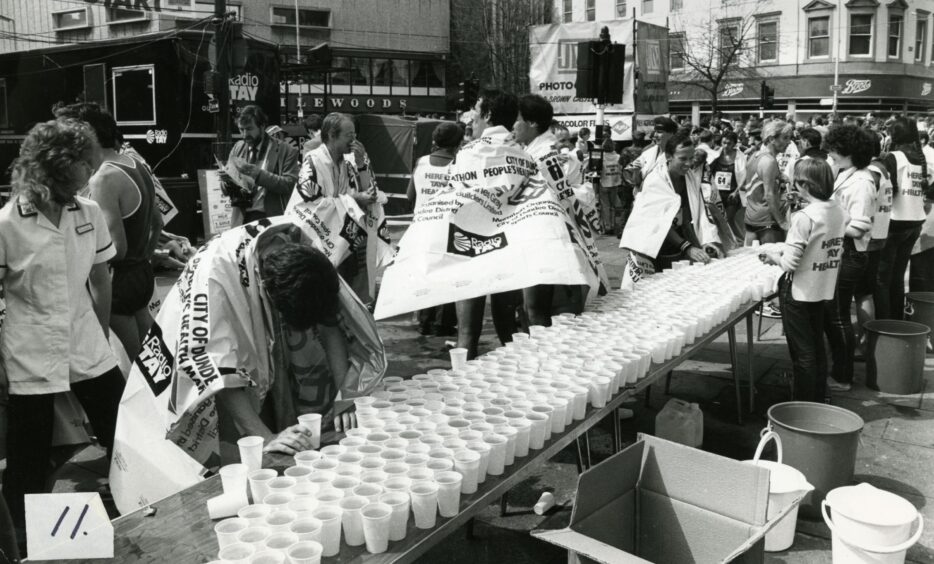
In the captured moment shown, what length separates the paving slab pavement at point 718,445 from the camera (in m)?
3.71

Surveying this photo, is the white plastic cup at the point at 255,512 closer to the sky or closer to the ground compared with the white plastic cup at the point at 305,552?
closer to the sky

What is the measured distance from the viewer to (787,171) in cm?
1058

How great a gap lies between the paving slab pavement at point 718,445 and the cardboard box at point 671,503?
0.77 feet

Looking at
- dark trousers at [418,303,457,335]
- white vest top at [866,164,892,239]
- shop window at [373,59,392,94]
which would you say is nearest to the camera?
white vest top at [866,164,892,239]

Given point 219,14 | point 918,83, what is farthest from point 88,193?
point 918,83

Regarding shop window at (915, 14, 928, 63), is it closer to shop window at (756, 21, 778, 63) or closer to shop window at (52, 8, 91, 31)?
shop window at (756, 21, 778, 63)

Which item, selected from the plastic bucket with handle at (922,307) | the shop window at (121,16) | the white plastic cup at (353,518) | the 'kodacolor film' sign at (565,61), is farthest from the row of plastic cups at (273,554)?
the shop window at (121,16)

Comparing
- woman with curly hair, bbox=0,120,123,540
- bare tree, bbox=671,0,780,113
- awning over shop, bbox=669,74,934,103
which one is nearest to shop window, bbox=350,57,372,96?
bare tree, bbox=671,0,780,113

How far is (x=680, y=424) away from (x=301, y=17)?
38.7 metres

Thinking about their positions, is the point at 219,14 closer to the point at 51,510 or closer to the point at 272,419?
the point at 272,419

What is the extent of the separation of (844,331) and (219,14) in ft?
30.1

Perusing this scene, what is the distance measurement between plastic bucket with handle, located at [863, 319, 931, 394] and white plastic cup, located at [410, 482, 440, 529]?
4.88 metres

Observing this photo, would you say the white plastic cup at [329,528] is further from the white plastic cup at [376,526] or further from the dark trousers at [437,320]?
the dark trousers at [437,320]

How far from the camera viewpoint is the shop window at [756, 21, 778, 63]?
126 feet
